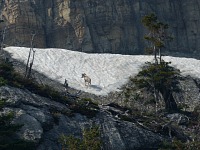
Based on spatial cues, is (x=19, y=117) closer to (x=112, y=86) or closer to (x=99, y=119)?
(x=99, y=119)

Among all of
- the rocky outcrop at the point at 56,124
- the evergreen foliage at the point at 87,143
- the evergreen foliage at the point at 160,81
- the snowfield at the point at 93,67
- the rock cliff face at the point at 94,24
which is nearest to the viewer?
the evergreen foliage at the point at 87,143

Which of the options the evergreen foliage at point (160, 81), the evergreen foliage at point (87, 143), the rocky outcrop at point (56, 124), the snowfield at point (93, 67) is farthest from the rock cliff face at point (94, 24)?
the evergreen foliage at point (87, 143)

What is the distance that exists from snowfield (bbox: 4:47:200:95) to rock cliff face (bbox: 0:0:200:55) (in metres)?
26.3

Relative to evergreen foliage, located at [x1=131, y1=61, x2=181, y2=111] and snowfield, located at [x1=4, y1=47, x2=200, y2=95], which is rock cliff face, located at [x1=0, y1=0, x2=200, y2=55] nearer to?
snowfield, located at [x1=4, y1=47, x2=200, y2=95]

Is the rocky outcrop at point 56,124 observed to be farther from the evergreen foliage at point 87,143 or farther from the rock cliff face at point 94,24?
the rock cliff face at point 94,24

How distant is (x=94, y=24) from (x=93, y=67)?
3434 cm

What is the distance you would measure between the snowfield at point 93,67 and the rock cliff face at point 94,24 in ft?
86.2

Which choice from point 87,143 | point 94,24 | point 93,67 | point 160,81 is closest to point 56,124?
point 87,143

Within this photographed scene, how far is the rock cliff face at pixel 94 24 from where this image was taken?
94562mm

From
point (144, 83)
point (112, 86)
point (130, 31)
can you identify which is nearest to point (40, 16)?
point (130, 31)

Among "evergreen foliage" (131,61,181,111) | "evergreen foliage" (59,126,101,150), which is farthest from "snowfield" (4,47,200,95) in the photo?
"evergreen foliage" (59,126,101,150)

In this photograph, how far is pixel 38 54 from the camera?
66562mm

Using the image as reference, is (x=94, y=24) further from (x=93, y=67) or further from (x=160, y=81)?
(x=160, y=81)

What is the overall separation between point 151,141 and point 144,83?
12702mm
